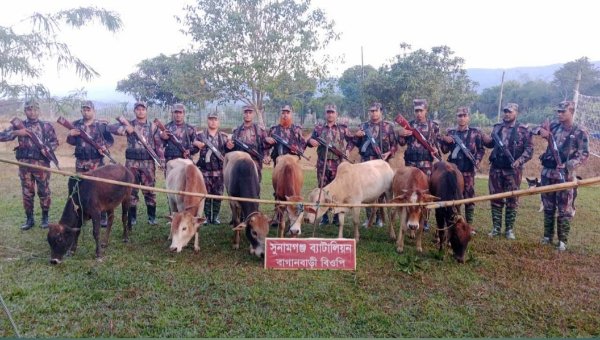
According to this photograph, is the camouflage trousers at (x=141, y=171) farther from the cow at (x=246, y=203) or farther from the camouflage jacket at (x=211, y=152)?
the cow at (x=246, y=203)

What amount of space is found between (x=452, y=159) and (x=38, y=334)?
8.04 metres

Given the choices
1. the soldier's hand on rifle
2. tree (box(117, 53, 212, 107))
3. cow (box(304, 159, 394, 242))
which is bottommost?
cow (box(304, 159, 394, 242))

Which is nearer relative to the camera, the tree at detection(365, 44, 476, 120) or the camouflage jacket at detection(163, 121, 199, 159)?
the camouflage jacket at detection(163, 121, 199, 159)

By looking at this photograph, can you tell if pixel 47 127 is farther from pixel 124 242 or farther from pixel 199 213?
pixel 199 213

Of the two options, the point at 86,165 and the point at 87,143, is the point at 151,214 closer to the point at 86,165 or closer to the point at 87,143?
the point at 86,165

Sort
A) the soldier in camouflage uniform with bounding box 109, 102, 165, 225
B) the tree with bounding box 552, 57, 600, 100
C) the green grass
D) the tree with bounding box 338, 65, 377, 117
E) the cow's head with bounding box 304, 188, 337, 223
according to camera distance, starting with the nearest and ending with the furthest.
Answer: the green grass < the cow's head with bounding box 304, 188, 337, 223 < the soldier in camouflage uniform with bounding box 109, 102, 165, 225 < the tree with bounding box 552, 57, 600, 100 < the tree with bounding box 338, 65, 377, 117

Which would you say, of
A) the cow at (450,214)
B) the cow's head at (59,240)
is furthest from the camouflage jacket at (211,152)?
the cow at (450,214)

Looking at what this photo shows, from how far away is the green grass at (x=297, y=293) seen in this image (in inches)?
201

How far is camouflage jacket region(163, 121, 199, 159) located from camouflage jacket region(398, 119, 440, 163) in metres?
4.80

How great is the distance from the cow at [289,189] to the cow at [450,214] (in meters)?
2.50

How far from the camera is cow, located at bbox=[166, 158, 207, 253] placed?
714 centimetres

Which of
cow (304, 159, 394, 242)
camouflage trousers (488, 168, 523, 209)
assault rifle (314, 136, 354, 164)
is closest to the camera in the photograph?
cow (304, 159, 394, 242)

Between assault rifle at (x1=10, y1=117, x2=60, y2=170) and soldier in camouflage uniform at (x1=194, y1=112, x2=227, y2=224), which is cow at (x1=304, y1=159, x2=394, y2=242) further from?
assault rifle at (x1=10, y1=117, x2=60, y2=170)

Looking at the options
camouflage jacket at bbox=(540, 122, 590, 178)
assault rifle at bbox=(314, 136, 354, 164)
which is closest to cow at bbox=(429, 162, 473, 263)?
camouflage jacket at bbox=(540, 122, 590, 178)
